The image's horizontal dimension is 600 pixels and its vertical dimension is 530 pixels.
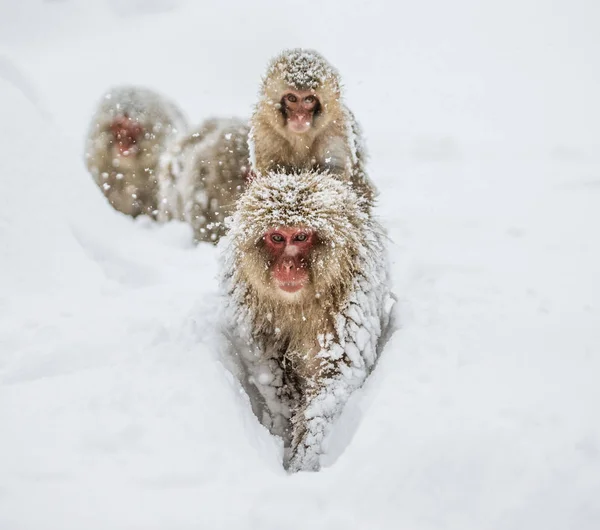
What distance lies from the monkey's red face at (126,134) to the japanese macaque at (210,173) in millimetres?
720

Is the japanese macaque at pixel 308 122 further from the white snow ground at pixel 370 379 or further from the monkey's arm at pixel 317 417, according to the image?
the monkey's arm at pixel 317 417

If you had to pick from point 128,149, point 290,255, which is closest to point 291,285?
point 290,255

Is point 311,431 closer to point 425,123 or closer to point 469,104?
point 425,123

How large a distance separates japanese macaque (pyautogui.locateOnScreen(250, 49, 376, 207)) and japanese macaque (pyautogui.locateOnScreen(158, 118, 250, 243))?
98 cm

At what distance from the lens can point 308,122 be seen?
3576 mm

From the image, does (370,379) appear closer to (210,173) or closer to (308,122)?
(308,122)

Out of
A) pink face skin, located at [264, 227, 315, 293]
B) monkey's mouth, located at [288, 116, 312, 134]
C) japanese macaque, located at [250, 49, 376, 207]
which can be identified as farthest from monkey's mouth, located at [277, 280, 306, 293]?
monkey's mouth, located at [288, 116, 312, 134]

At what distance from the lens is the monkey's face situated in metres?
2.33

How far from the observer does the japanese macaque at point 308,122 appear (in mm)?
3572

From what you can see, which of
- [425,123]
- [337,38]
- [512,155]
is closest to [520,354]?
[512,155]

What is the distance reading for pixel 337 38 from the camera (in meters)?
9.65

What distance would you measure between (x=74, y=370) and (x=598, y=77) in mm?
7541

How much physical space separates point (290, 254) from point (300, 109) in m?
1.50

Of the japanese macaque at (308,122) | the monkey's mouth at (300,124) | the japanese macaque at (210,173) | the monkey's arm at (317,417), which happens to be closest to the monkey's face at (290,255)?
the monkey's arm at (317,417)
